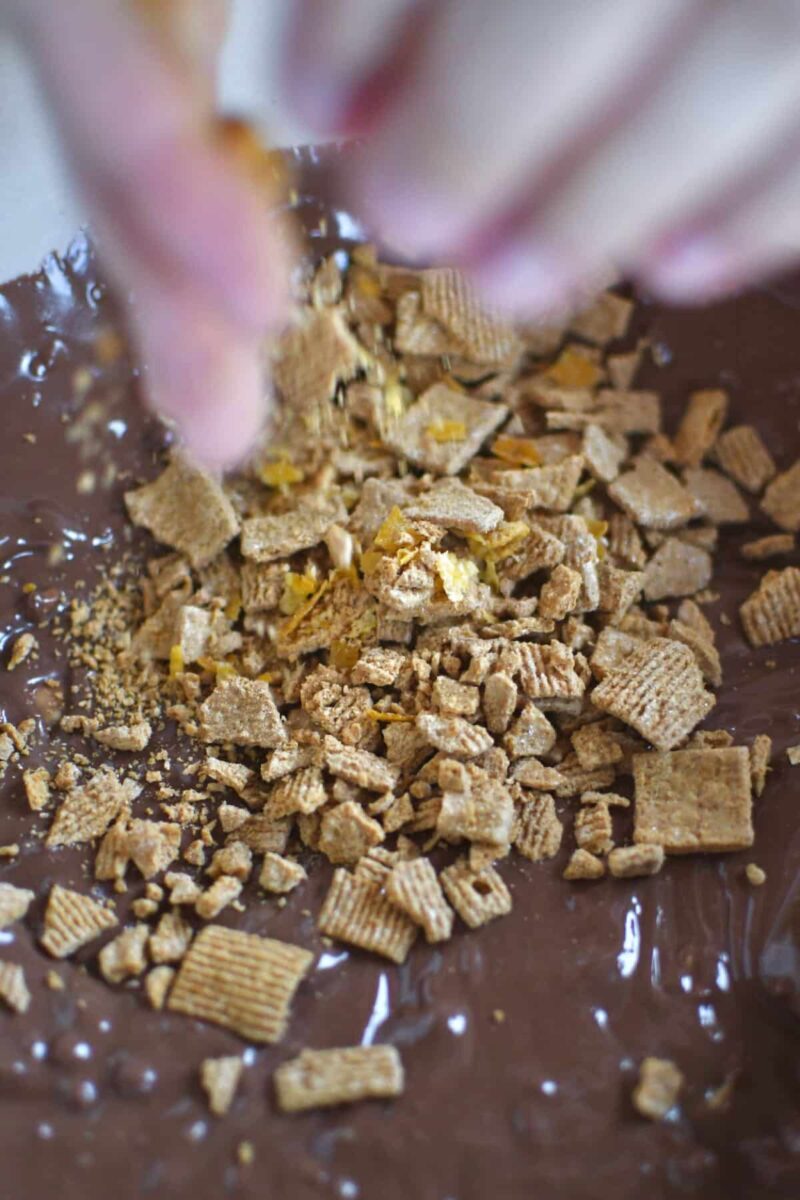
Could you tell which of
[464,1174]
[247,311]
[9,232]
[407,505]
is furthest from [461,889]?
[9,232]

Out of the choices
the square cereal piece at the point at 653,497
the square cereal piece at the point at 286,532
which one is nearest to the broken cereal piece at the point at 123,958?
the square cereal piece at the point at 286,532

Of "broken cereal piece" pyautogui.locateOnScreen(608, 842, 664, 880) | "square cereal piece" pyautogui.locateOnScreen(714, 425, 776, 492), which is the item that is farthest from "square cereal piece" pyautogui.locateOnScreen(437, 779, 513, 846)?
"square cereal piece" pyautogui.locateOnScreen(714, 425, 776, 492)

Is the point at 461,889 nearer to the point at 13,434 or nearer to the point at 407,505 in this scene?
the point at 407,505

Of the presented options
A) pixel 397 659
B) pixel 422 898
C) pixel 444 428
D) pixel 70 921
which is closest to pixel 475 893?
pixel 422 898

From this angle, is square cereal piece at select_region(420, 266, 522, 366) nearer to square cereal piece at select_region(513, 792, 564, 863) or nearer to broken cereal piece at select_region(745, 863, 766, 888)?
square cereal piece at select_region(513, 792, 564, 863)

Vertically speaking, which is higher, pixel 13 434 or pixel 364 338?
pixel 364 338

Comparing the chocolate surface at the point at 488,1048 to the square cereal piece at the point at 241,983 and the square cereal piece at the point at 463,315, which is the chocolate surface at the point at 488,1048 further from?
the square cereal piece at the point at 463,315
